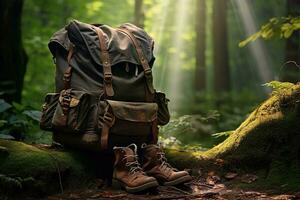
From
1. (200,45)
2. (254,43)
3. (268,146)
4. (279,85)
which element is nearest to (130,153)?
(268,146)

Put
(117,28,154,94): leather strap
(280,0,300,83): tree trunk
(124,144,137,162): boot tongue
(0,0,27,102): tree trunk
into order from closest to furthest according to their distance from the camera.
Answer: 1. (124,144,137,162): boot tongue
2. (117,28,154,94): leather strap
3. (0,0,27,102): tree trunk
4. (280,0,300,83): tree trunk

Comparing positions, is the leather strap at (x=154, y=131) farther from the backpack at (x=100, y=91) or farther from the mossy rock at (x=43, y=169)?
the mossy rock at (x=43, y=169)

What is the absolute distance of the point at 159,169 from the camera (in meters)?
3.95

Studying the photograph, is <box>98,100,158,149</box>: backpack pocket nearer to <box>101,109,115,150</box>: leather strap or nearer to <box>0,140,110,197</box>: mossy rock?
<box>101,109,115,150</box>: leather strap

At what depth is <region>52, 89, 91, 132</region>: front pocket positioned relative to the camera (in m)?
3.91

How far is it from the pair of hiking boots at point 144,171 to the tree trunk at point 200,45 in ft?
39.9

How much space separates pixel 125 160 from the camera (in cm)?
382

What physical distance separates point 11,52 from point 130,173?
15.8 feet

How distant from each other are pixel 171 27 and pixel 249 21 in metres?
5.11

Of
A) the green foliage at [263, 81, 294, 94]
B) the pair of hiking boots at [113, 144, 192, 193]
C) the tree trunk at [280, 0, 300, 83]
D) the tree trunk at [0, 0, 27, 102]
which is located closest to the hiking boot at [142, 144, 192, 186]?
the pair of hiking boots at [113, 144, 192, 193]

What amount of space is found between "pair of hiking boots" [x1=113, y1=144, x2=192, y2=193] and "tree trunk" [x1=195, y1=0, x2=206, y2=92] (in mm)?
12164

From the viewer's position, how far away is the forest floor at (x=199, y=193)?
366cm

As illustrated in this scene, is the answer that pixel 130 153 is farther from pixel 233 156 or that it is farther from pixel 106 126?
pixel 233 156

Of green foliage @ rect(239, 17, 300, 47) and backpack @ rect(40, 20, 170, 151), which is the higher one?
green foliage @ rect(239, 17, 300, 47)
